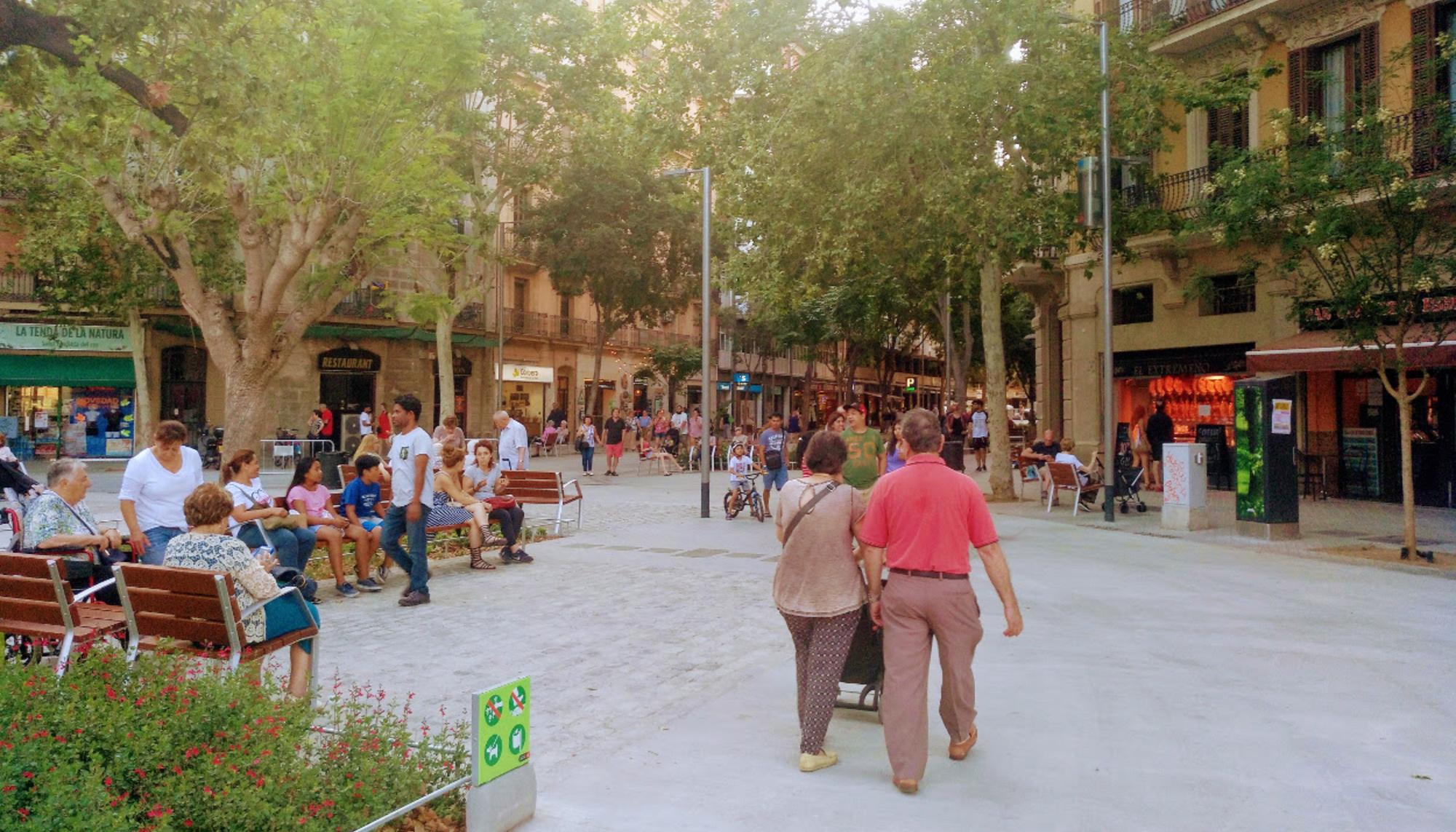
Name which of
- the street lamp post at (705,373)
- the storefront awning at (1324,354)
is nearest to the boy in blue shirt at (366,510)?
the street lamp post at (705,373)

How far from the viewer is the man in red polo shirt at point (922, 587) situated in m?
4.77

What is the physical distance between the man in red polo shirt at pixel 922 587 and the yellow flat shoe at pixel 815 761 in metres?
0.34

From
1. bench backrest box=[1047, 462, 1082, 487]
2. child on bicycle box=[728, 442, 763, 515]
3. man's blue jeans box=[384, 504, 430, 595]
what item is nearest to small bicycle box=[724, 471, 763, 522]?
child on bicycle box=[728, 442, 763, 515]

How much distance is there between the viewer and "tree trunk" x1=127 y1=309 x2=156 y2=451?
3098 cm

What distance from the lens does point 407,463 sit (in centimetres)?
938

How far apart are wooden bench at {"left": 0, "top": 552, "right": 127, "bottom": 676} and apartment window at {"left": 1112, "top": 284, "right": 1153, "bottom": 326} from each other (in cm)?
2178

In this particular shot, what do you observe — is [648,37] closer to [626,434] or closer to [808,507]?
[626,434]

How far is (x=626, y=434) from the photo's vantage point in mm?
46031

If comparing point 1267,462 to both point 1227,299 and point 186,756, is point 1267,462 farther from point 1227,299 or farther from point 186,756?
point 186,756

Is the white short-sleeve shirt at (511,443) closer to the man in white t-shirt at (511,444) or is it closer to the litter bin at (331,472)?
the man in white t-shirt at (511,444)

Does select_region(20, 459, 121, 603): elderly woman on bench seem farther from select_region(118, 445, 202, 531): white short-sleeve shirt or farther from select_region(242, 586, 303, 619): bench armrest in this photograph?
select_region(242, 586, 303, 619): bench armrest

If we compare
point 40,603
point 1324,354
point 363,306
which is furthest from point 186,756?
point 363,306

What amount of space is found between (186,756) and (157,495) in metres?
4.92

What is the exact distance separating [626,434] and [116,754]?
42426 mm
